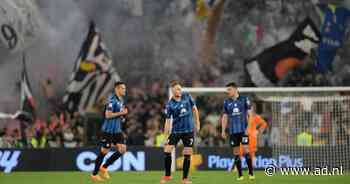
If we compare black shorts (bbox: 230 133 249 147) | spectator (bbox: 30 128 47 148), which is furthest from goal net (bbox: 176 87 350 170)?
spectator (bbox: 30 128 47 148)

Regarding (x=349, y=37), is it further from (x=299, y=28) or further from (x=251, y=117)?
(x=251, y=117)

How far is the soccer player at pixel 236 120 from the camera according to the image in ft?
64.7

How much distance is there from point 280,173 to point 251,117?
240 cm

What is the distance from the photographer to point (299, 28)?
34375mm

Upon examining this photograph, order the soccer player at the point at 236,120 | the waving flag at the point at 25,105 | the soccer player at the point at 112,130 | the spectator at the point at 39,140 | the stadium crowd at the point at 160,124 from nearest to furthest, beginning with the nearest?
the soccer player at the point at 112,130 < the soccer player at the point at 236,120 < the stadium crowd at the point at 160,124 < the spectator at the point at 39,140 < the waving flag at the point at 25,105

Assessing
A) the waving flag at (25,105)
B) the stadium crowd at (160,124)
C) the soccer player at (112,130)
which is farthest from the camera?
the waving flag at (25,105)

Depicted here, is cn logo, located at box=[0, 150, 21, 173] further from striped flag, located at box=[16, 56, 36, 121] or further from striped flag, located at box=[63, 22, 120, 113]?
striped flag, located at box=[63, 22, 120, 113]

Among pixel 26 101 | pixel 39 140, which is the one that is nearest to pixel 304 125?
pixel 39 140

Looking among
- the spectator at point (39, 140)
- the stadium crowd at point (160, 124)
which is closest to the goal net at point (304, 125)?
the stadium crowd at point (160, 124)

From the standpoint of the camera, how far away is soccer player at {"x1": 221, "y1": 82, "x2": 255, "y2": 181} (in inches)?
776

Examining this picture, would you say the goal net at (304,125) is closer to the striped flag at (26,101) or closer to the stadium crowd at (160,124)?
the stadium crowd at (160,124)

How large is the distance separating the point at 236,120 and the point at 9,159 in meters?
8.42

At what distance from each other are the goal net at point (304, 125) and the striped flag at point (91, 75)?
667 centimetres

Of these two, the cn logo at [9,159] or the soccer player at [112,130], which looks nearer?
the soccer player at [112,130]
